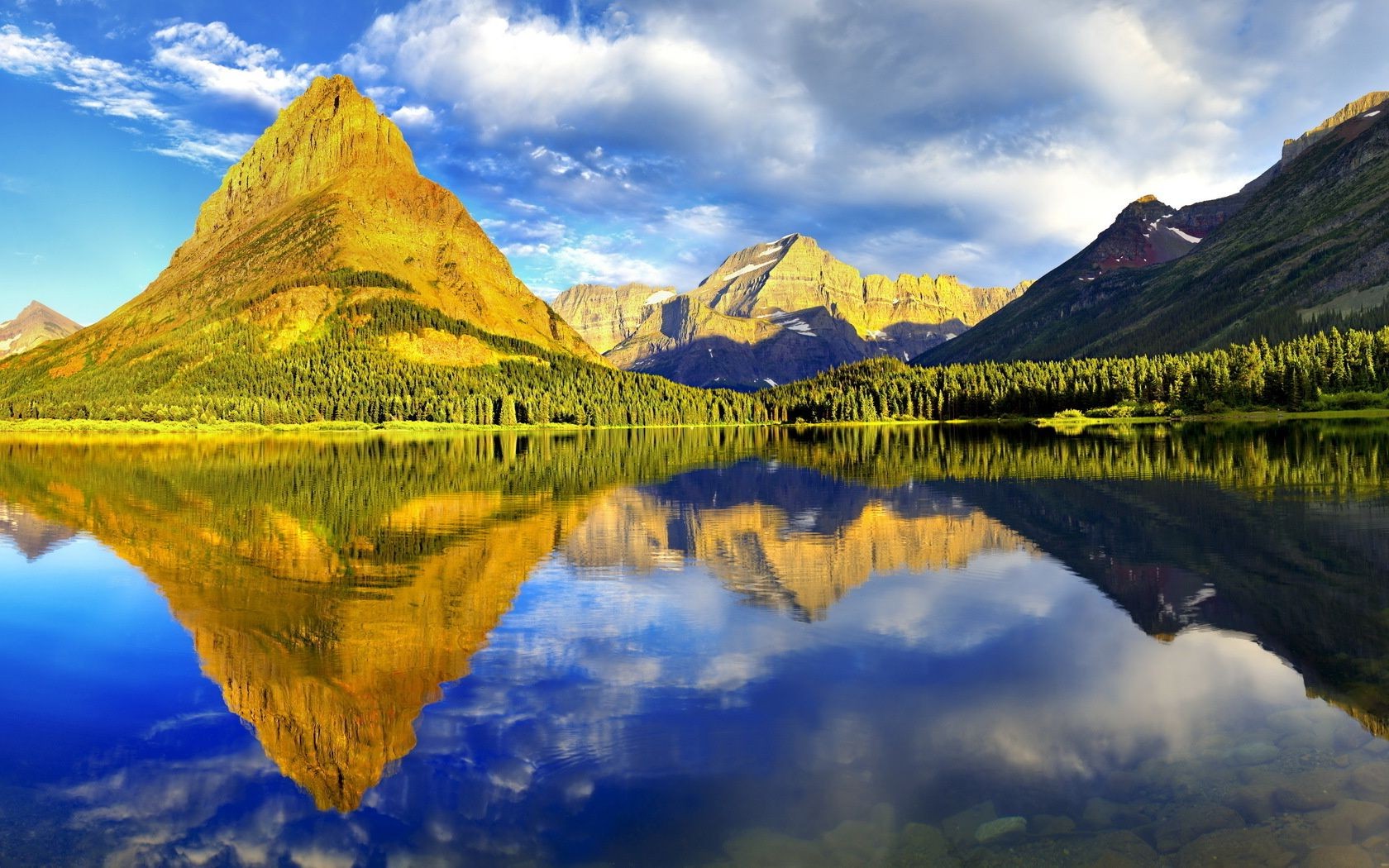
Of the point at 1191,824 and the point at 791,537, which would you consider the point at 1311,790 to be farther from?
the point at 791,537

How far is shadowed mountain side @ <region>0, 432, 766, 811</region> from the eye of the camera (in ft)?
58.8

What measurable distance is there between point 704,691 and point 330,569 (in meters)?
20.8

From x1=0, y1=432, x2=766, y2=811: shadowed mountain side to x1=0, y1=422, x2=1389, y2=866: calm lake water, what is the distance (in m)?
0.20

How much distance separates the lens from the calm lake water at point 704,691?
1288cm

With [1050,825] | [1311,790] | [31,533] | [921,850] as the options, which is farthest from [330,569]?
[1311,790]

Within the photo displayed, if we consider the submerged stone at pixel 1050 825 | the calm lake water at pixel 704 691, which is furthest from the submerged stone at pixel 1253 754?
the submerged stone at pixel 1050 825

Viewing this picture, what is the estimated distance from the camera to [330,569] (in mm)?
32625

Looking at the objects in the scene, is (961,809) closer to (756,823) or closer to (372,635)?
(756,823)

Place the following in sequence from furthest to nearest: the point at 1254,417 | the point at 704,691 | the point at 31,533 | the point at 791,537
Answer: the point at 1254,417, the point at 31,533, the point at 791,537, the point at 704,691

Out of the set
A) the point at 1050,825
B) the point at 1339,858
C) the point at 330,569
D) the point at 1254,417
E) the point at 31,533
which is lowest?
the point at 1050,825

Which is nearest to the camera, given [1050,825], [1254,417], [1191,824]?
[1191,824]

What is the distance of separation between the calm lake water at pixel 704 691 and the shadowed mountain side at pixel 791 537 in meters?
0.36

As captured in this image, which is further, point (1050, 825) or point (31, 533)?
point (31, 533)

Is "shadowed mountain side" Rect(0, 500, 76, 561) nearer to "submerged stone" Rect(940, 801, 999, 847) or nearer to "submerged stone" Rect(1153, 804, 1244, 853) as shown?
"submerged stone" Rect(940, 801, 999, 847)
